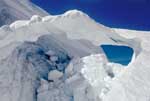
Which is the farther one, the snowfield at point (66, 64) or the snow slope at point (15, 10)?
the snow slope at point (15, 10)

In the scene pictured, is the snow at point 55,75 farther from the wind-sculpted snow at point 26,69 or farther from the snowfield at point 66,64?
the wind-sculpted snow at point 26,69

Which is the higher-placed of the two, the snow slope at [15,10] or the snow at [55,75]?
the snow slope at [15,10]

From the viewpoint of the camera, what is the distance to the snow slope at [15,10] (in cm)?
410

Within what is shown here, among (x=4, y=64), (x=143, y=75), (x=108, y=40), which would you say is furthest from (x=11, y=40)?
(x=143, y=75)

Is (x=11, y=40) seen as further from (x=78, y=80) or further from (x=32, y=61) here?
(x=78, y=80)

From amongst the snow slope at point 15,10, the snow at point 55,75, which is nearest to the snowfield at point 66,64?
the snow at point 55,75

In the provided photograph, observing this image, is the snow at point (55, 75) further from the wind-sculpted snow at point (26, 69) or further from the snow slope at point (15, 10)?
the snow slope at point (15, 10)

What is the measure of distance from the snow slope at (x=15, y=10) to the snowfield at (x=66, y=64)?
34cm

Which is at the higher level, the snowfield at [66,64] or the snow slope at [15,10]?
the snow slope at [15,10]

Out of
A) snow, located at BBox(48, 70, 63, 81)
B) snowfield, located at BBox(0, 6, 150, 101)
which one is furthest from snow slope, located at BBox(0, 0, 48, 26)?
snow, located at BBox(48, 70, 63, 81)

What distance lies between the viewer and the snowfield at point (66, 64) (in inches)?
147

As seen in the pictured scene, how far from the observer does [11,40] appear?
371cm

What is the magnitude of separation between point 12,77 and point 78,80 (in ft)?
2.63

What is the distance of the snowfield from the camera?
3734mm
